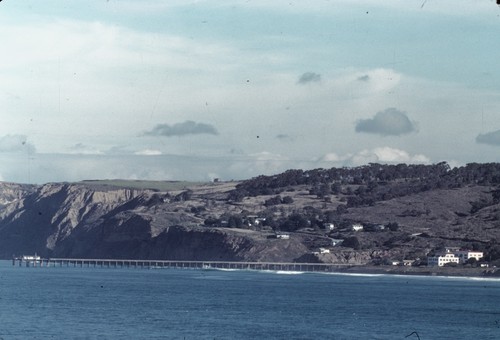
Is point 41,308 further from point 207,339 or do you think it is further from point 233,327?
point 207,339

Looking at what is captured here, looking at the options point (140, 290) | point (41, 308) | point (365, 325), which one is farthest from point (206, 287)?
point (365, 325)

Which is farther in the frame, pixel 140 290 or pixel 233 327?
pixel 140 290

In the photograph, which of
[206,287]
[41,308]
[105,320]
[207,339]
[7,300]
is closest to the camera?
[207,339]

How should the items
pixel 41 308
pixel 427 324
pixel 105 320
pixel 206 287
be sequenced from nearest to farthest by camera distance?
pixel 105 320 → pixel 427 324 → pixel 41 308 → pixel 206 287

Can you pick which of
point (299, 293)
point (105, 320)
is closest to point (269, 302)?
point (299, 293)

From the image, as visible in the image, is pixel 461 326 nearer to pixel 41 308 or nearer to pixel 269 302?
pixel 269 302

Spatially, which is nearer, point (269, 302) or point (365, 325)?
point (365, 325)
